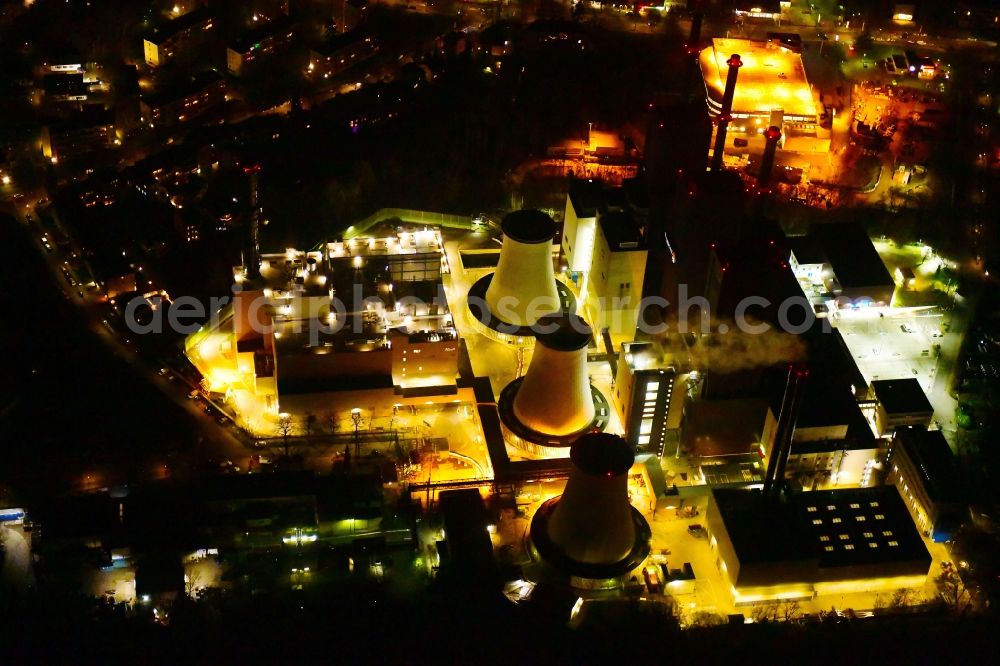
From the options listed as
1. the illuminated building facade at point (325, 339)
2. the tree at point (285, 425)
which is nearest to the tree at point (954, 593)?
the illuminated building facade at point (325, 339)

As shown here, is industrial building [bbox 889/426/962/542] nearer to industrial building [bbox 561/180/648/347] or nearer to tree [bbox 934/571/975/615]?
tree [bbox 934/571/975/615]

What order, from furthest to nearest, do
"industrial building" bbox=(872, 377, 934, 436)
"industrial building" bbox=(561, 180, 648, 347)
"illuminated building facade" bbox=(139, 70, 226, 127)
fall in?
"illuminated building facade" bbox=(139, 70, 226, 127), "industrial building" bbox=(561, 180, 648, 347), "industrial building" bbox=(872, 377, 934, 436)

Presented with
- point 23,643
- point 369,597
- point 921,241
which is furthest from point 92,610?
point 921,241

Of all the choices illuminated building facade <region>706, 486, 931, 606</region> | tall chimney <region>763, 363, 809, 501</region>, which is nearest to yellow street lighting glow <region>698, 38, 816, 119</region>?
A: tall chimney <region>763, 363, 809, 501</region>

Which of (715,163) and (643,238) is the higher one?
(715,163)

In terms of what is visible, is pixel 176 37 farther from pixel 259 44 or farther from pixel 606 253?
pixel 606 253

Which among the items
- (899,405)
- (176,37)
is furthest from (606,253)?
(176,37)

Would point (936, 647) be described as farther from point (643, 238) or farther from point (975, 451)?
point (643, 238)
